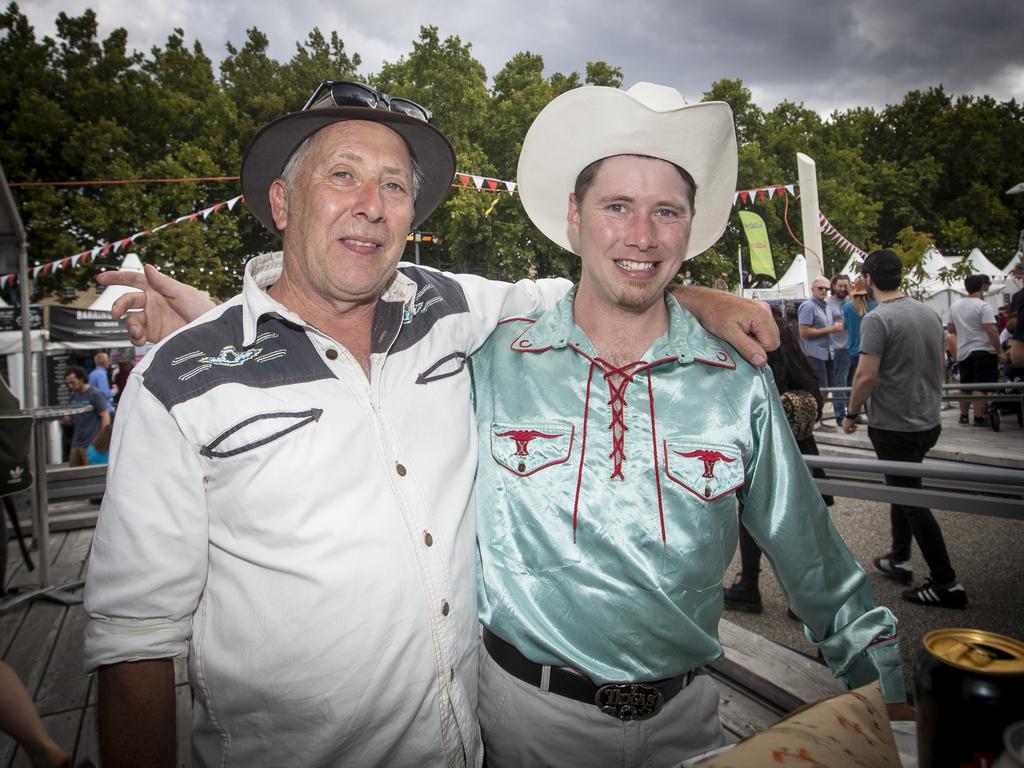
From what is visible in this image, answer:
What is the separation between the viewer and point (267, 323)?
161 cm

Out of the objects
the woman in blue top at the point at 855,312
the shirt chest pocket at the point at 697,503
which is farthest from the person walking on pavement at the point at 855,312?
the shirt chest pocket at the point at 697,503

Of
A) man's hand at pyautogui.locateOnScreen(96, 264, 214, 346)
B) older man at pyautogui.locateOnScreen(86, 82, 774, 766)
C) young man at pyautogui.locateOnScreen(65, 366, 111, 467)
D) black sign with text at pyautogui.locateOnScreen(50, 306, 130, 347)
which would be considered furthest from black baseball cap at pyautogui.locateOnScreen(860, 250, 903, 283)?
black sign with text at pyautogui.locateOnScreen(50, 306, 130, 347)

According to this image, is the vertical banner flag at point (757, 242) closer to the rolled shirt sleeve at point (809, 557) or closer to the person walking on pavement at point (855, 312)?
the person walking on pavement at point (855, 312)

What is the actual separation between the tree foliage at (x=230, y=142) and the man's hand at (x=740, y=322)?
20.4 metres

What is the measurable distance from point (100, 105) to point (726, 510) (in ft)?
82.4

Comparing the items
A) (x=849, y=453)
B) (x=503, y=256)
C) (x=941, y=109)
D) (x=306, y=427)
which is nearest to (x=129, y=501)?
(x=306, y=427)

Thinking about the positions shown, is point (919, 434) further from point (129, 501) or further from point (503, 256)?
point (503, 256)

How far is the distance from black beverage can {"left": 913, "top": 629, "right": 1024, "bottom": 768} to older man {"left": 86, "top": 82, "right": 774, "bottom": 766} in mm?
1054

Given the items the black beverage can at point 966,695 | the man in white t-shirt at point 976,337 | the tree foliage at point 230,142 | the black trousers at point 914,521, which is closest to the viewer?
the black beverage can at point 966,695

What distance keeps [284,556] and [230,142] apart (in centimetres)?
2430

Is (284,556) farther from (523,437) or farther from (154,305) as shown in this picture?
(154,305)

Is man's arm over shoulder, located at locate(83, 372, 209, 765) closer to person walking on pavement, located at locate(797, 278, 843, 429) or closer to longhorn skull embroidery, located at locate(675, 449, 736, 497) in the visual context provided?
longhorn skull embroidery, located at locate(675, 449, 736, 497)

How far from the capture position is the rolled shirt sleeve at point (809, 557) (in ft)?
4.97

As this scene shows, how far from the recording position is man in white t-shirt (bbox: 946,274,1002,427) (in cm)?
880
